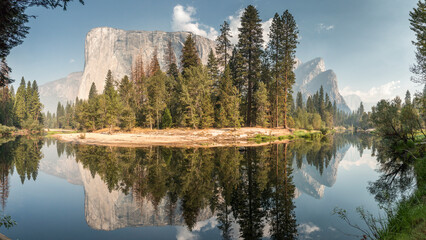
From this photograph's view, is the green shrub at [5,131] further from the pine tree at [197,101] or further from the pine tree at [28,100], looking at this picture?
the pine tree at [197,101]

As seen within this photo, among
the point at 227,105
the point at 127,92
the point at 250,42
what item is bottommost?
the point at 227,105

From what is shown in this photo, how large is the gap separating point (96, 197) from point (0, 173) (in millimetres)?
10048

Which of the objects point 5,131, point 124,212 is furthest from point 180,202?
point 5,131

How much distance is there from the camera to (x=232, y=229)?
6.10 meters

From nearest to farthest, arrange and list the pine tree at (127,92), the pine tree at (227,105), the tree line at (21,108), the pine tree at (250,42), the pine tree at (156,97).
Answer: the pine tree at (227,105)
the pine tree at (250,42)
the pine tree at (156,97)
the pine tree at (127,92)
the tree line at (21,108)

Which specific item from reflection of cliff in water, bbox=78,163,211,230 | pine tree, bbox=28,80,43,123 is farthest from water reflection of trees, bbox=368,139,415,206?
pine tree, bbox=28,80,43,123

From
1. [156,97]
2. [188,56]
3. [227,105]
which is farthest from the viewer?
[188,56]

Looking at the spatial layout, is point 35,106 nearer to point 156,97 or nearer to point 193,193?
point 156,97

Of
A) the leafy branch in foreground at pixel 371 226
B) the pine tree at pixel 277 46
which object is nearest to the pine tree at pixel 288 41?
the pine tree at pixel 277 46

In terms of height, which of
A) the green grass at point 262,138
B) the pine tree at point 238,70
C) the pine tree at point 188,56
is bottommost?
the green grass at point 262,138

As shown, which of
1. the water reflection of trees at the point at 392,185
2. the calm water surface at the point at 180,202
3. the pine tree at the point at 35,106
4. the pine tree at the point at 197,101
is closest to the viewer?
the calm water surface at the point at 180,202

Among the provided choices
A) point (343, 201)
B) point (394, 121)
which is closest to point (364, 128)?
point (394, 121)

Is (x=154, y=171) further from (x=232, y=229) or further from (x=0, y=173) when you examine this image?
(x=0, y=173)

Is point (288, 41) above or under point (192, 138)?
above
